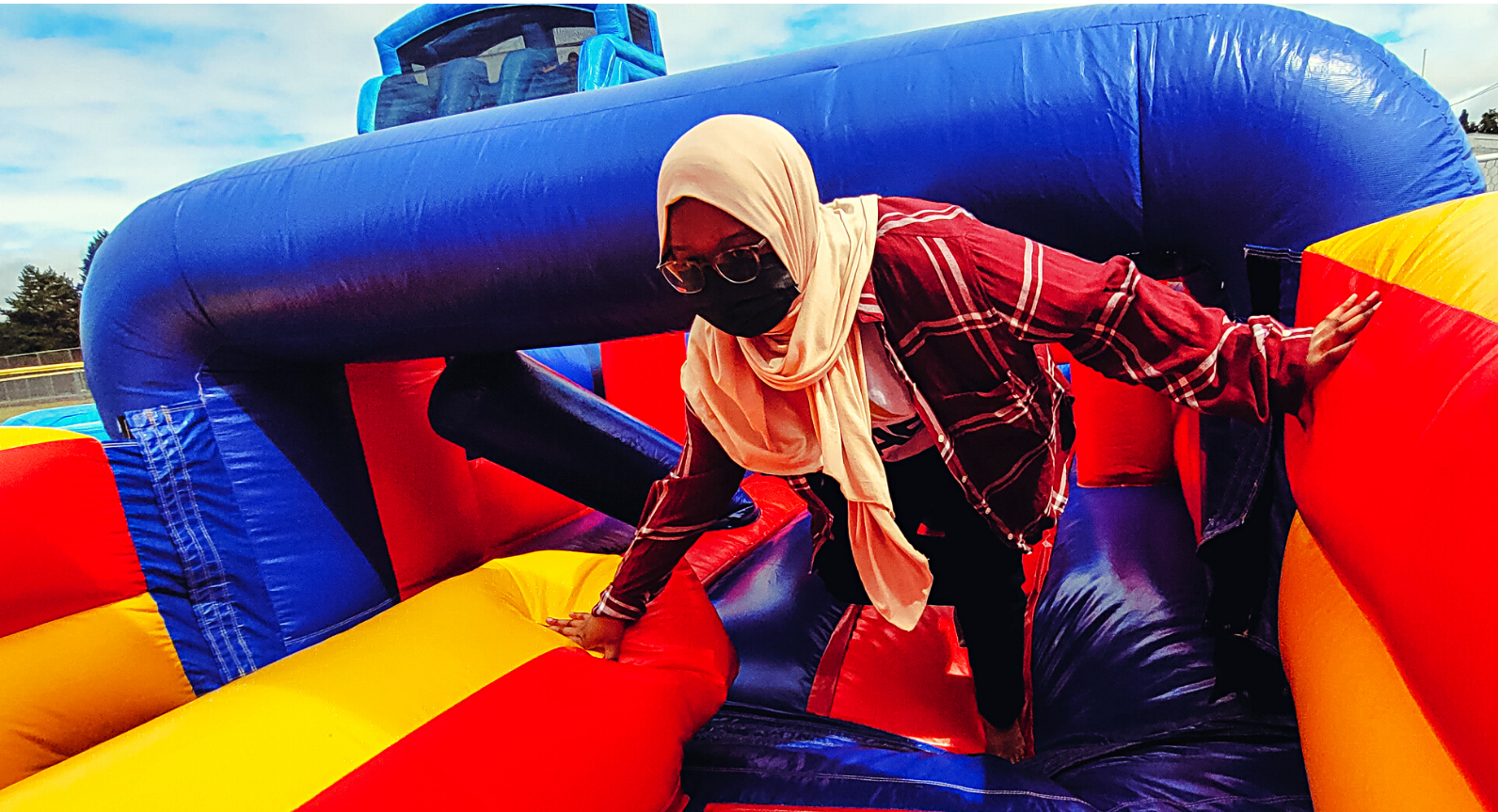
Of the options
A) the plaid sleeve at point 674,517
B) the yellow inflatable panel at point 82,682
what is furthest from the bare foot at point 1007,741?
the yellow inflatable panel at point 82,682

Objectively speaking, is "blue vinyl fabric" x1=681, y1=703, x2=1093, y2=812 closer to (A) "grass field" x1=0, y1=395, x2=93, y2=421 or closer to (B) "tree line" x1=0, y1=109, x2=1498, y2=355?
(A) "grass field" x1=0, y1=395, x2=93, y2=421

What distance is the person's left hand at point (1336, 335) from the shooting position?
843 mm

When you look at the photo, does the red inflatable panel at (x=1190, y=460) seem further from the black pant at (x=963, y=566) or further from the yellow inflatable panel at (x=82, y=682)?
the yellow inflatable panel at (x=82, y=682)

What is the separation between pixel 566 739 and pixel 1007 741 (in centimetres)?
71

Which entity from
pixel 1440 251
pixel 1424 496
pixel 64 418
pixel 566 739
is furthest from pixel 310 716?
pixel 64 418

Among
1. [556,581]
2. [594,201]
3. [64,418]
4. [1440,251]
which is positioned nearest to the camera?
[1440,251]

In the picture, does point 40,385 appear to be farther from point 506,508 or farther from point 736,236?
point 736,236

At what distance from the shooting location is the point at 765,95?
1.27 meters

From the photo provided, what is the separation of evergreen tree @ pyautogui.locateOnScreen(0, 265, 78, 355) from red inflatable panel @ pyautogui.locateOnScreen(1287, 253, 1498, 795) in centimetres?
2333

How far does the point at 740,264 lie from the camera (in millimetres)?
940

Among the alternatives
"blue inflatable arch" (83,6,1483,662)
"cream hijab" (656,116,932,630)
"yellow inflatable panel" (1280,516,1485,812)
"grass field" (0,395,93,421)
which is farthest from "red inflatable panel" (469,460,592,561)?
"grass field" (0,395,93,421)

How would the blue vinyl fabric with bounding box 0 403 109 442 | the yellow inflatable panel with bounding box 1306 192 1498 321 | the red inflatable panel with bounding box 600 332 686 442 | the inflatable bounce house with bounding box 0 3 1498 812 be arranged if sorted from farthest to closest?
1. the red inflatable panel with bounding box 600 332 686 442
2. the blue vinyl fabric with bounding box 0 403 109 442
3. the inflatable bounce house with bounding box 0 3 1498 812
4. the yellow inflatable panel with bounding box 1306 192 1498 321

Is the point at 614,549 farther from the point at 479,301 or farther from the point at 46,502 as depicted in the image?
the point at 46,502

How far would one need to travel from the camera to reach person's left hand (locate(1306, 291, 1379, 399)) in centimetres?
84
